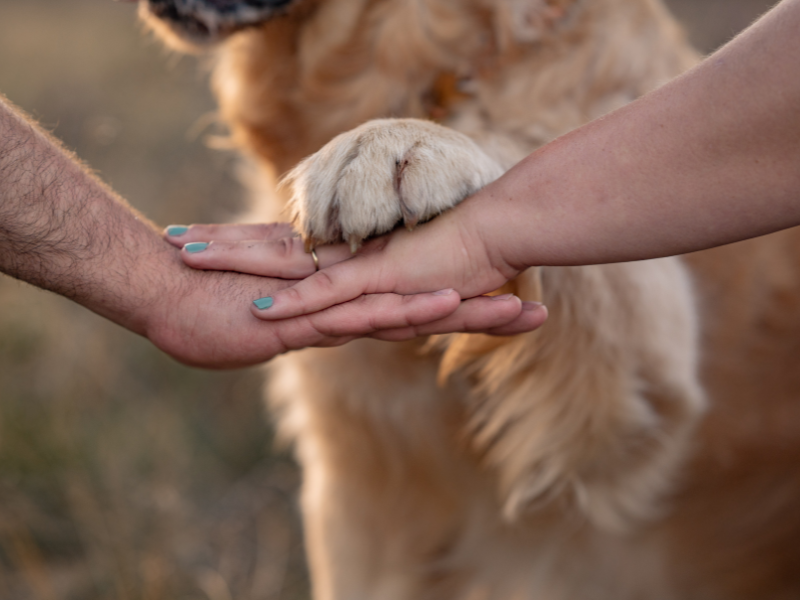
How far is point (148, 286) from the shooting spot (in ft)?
4.27

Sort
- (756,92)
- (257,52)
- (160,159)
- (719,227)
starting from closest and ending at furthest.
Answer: (756,92), (719,227), (257,52), (160,159)

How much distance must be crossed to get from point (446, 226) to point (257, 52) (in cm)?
116

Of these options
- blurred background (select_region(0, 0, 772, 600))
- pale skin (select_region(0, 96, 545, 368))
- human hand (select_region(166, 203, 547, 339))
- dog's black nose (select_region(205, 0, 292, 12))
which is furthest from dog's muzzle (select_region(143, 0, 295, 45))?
human hand (select_region(166, 203, 547, 339))

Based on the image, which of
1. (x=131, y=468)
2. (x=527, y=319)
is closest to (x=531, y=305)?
(x=527, y=319)

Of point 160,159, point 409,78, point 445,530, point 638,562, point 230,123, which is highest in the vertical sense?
point 160,159

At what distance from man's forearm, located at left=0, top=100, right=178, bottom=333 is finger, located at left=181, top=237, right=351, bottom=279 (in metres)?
0.06

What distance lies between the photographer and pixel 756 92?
0.95 meters

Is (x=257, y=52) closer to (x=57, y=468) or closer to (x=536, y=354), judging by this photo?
(x=536, y=354)

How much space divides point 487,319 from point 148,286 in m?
0.65

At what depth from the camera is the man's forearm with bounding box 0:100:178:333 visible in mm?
1210

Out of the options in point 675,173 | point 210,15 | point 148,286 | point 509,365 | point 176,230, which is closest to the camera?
point 675,173

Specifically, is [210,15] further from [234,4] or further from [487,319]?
[487,319]

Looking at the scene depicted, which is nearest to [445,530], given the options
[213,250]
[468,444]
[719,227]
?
[468,444]

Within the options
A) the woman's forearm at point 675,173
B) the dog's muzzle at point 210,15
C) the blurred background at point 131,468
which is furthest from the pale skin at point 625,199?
the blurred background at point 131,468
